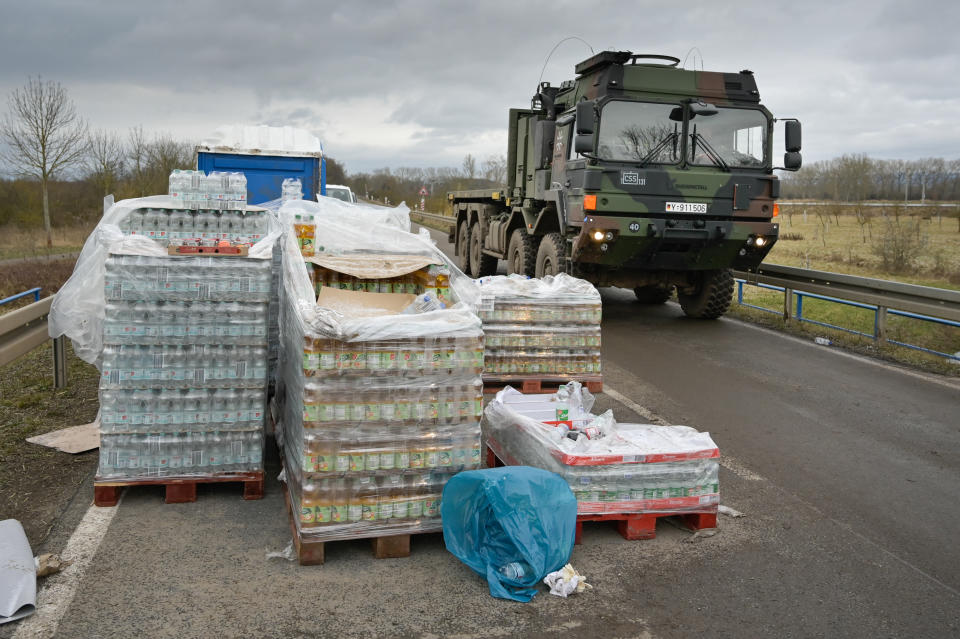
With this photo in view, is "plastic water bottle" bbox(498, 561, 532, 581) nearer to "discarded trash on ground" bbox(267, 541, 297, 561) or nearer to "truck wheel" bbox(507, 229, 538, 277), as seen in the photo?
"discarded trash on ground" bbox(267, 541, 297, 561)

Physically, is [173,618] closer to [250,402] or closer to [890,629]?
[250,402]

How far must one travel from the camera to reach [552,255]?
→ 1212 cm

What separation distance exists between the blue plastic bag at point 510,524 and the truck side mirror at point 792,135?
8.34 meters

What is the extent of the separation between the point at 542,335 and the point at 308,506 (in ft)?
13.8

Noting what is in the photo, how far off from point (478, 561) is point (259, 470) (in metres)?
1.76

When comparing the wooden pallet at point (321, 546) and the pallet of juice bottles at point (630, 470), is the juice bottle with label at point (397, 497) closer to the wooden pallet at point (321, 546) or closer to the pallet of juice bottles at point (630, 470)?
the wooden pallet at point (321, 546)

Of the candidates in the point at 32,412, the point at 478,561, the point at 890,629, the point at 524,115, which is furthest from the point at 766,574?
the point at 524,115

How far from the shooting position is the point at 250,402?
5152mm

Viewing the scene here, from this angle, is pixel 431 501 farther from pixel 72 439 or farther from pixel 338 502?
pixel 72 439

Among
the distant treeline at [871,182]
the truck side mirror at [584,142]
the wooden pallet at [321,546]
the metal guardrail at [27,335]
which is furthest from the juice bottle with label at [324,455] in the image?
the distant treeline at [871,182]

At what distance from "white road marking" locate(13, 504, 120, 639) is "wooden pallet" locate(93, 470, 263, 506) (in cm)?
9

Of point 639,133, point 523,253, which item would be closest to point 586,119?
point 639,133

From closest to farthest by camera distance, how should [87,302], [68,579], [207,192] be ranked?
[68,579], [87,302], [207,192]

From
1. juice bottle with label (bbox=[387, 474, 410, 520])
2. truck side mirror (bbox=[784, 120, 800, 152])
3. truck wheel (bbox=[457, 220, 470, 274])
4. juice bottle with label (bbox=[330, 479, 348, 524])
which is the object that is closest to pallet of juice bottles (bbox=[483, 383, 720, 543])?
juice bottle with label (bbox=[387, 474, 410, 520])
